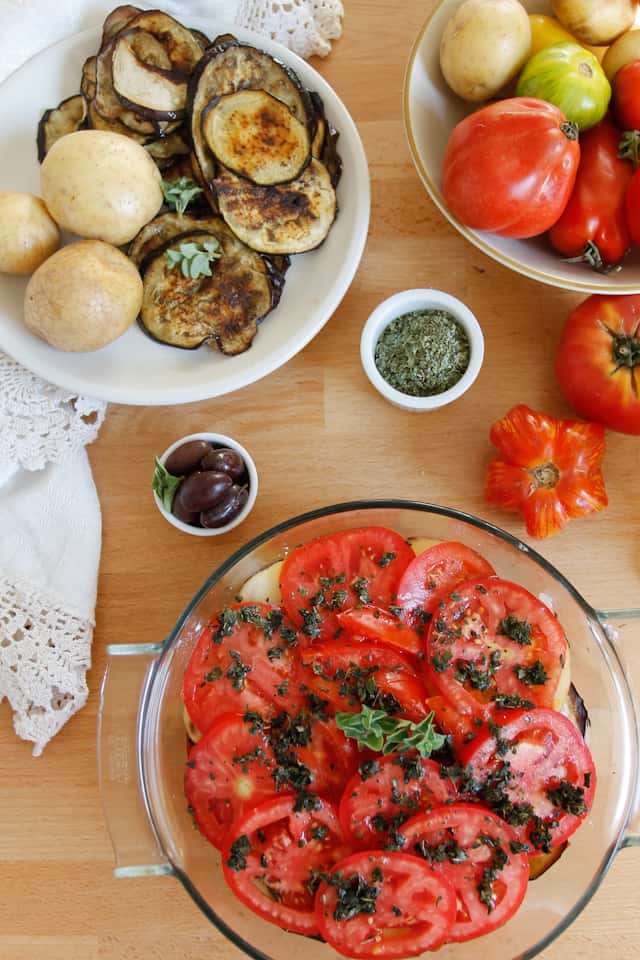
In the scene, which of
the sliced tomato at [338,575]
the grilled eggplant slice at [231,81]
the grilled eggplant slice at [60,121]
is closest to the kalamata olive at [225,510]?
the sliced tomato at [338,575]

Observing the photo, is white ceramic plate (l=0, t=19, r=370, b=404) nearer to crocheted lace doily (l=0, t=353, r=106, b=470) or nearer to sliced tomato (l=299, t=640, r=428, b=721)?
crocheted lace doily (l=0, t=353, r=106, b=470)

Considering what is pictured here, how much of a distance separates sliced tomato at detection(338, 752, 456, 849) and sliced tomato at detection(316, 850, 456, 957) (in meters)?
0.04

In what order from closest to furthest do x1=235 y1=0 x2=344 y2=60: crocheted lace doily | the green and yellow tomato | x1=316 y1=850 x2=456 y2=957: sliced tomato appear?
x1=316 y1=850 x2=456 y2=957: sliced tomato < the green and yellow tomato < x1=235 y1=0 x2=344 y2=60: crocheted lace doily

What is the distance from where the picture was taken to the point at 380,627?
42.4 inches

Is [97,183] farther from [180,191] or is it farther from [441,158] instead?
[441,158]

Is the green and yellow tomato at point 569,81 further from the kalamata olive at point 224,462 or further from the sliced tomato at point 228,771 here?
the sliced tomato at point 228,771

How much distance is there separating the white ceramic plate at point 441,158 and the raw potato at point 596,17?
7cm

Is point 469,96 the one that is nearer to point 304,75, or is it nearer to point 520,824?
point 304,75

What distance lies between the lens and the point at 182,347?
4.07ft

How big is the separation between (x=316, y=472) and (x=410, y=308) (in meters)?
0.29

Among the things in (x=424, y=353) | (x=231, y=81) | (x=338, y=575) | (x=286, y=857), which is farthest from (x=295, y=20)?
(x=286, y=857)

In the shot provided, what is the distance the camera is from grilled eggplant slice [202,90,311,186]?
1172mm

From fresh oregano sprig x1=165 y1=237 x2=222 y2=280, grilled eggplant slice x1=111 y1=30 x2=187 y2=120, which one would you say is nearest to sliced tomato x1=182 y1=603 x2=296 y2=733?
fresh oregano sprig x1=165 y1=237 x2=222 y2=280

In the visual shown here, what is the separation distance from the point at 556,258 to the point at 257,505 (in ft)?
1.86
